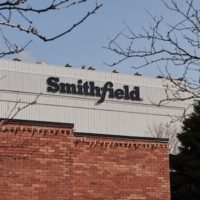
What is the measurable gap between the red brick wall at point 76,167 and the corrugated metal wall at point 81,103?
74.2ft

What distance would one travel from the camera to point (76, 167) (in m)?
16.3

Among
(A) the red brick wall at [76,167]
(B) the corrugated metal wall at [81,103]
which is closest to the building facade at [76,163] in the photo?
(A) the red brick wall at [76,167]

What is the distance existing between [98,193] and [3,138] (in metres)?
3.60

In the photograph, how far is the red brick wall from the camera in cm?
1432

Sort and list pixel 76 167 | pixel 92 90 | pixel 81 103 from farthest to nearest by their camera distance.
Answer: pixel 92 90
pixel 81 103
pixel 76 167

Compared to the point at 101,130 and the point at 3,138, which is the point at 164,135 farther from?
the point at 3,138

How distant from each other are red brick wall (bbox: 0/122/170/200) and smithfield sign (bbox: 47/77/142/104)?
2533cm

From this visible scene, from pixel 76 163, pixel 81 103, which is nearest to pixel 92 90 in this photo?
pixel 81 103

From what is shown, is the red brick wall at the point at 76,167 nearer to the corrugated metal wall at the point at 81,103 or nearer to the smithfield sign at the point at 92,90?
the corrugated metal wall at the point at 81,103

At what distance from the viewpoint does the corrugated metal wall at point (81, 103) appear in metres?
40.6

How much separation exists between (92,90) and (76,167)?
27649mm

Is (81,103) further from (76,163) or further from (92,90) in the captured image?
(76,163)

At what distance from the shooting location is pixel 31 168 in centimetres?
1452

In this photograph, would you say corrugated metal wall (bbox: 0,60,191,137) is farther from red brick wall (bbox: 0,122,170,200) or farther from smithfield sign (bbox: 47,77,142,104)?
red brick wall (bbox: 0,122,170,200)
